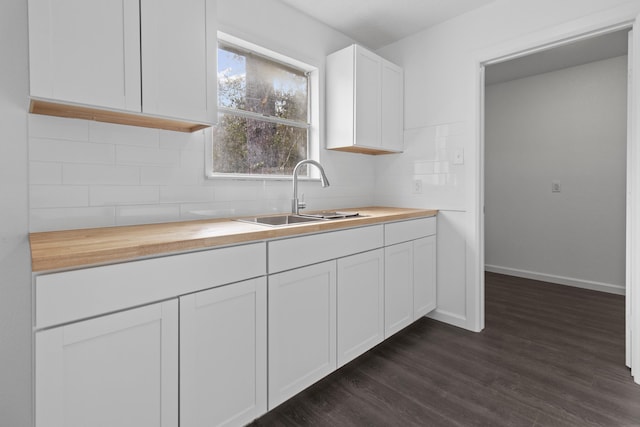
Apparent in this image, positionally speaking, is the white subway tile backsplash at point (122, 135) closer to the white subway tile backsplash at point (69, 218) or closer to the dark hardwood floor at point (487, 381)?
the white subway tile backsplash at point (69, 218)

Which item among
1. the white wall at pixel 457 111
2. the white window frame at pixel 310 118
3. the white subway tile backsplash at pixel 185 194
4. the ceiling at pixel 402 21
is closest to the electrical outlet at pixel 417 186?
the white wall at pixel 457 111

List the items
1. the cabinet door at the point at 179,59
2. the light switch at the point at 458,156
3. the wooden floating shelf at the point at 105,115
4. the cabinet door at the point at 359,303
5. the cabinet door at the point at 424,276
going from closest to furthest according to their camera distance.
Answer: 1. the wooden floating shelf at the point at 105,115
2. the cabinet door at the point at 179,59
3. the cabinet door at the point at 359,303
4. the cabinet door at the point at 424,276
5. the light switch at the point at 458,156

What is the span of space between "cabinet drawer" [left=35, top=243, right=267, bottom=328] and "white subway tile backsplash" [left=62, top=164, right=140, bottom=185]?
0.75 metres

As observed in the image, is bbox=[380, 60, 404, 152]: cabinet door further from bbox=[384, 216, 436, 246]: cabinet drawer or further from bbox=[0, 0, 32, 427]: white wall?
bbox=[0, 0, 32, 427]: white wall

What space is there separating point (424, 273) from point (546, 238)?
7.61ft

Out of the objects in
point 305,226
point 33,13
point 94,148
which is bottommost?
point 305,226

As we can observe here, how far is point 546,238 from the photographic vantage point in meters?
4.04

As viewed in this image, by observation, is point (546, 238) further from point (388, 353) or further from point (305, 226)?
point (305, 226)

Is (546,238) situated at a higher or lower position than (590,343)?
higher

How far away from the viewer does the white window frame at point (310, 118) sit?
81.5 inches

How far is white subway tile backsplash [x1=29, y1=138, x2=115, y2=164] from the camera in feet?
4.85

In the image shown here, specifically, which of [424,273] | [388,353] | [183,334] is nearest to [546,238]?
[424,273]

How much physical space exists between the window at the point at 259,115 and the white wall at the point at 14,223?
907mm

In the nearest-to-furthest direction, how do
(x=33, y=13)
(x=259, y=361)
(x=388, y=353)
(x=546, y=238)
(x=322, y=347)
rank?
1. (x=33, y=13)
2. (x=259, y=361)
3. (x=322, y=347)
4. (x=388, y=353)
5. (x=546, y=238)
